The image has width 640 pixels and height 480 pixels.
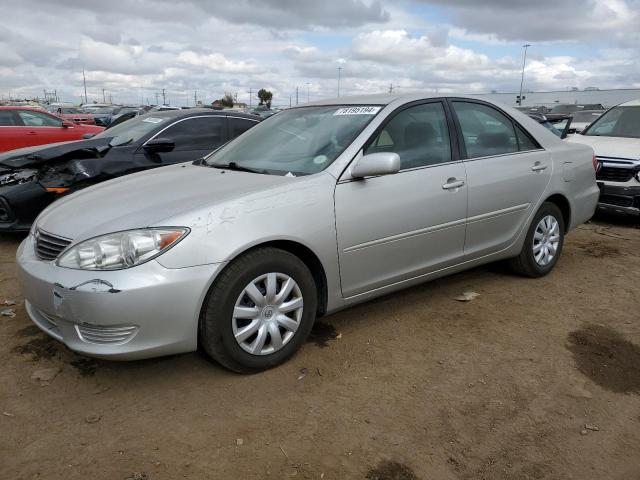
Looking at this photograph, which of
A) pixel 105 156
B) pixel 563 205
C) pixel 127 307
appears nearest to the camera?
pixel 127 307

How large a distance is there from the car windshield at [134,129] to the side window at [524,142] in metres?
3.94

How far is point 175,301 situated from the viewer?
264 cm

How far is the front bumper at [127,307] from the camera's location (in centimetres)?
258

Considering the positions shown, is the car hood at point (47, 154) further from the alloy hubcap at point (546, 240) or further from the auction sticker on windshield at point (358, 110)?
the alloy hubcap at point (546, 240)

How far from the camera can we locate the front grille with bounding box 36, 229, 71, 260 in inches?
115

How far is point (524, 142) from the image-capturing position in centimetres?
445

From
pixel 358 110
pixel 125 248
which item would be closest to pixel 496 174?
pixel 358 110

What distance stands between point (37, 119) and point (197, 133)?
230 inches

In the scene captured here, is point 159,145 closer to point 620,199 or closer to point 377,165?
point 377,165

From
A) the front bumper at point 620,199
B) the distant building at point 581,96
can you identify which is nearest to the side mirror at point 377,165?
the front bumper at point 620,199

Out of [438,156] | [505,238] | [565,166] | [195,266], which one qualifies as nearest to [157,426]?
[195,266]

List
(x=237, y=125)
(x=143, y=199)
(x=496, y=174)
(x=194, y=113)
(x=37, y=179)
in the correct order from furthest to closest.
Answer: (x=237, y=125)
(x=194, y=113)
(x=37, y=179)
(x=496, y=174)
(x=143, y=199)

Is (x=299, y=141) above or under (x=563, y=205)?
above

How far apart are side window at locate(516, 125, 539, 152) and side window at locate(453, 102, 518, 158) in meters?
0.05
